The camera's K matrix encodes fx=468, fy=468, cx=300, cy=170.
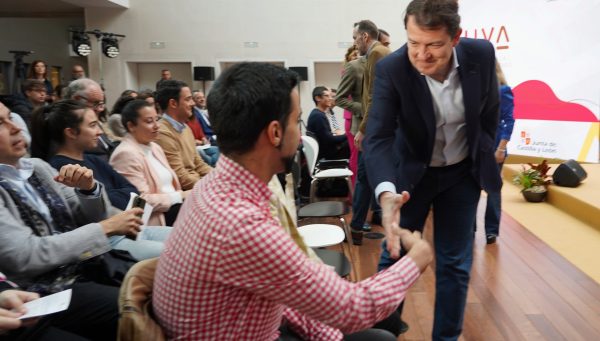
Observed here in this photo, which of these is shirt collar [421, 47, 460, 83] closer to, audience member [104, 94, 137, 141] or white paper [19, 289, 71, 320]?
white paper [19, 289, 71, 320]

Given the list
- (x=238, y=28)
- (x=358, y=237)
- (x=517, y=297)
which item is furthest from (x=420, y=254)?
(x=238, y=28)

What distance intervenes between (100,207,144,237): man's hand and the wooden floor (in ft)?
4.53

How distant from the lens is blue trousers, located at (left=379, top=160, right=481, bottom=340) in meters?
1.82

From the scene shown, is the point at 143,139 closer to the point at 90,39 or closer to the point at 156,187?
the point at 156,187

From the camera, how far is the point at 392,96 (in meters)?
1.73

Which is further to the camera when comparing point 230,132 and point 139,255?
point 139,255

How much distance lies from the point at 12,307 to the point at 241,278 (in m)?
0.68

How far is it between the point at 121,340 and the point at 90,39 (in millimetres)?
10391

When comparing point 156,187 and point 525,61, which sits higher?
point 525,61

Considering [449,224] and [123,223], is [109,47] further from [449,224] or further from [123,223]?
[449,224]

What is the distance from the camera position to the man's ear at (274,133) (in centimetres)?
96

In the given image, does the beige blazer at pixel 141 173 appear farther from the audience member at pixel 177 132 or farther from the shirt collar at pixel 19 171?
the shirt collar at pixel 19 171

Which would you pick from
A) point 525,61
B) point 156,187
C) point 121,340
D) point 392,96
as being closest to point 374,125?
point 392,96

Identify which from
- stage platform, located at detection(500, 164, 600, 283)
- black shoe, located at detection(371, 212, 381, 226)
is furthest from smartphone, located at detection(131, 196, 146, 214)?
stage platform, located at detection(500, 164, 600, 283)
